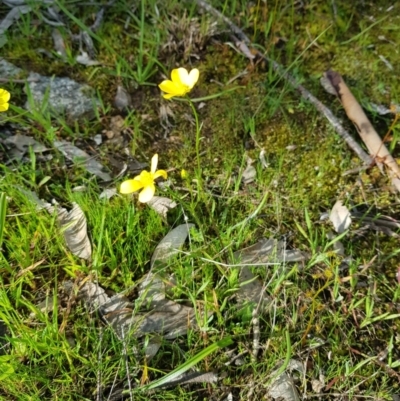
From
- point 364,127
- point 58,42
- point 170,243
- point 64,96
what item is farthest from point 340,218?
point 58,42

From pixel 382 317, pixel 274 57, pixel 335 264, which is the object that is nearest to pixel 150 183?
pixel 335 264

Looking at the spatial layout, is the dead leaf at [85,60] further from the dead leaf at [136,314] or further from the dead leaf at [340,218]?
the dead leaf at [340,218]

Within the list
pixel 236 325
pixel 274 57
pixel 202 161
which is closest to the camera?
pixel 236 325

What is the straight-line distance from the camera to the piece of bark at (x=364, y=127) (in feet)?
6.75

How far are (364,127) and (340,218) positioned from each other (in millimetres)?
478

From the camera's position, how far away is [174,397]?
1534mm

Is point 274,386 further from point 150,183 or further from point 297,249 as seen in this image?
point 150,183

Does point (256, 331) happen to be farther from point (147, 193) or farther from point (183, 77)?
point (183, 77)

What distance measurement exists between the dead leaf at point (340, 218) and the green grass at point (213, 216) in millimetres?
49

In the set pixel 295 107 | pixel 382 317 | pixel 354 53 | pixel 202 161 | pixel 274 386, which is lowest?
pixel 274 386

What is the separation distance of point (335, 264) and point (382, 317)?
0.25 metres

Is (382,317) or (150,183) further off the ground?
(150,183)

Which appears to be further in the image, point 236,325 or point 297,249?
point 297,249

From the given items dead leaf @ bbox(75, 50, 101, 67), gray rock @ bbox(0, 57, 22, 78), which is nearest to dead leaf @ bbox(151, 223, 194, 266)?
dead leaf @ bbox(75, 50, 101, 67)
